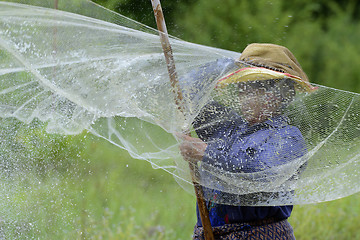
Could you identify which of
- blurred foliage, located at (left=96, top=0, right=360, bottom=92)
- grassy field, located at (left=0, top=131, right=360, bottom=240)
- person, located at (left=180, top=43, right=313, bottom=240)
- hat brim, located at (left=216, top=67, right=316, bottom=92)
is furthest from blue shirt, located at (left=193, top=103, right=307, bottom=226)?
blurred foliage, located at (left=96, top=0, right=360, bottom=92)

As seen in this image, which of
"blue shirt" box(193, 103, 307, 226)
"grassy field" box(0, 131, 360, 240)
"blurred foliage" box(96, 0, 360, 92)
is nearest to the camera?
"blue shirt" box(193, 103, 307, 226)

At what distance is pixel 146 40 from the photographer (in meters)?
2.41

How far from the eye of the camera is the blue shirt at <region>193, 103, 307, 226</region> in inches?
88.6

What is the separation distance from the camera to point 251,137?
2.25 meters

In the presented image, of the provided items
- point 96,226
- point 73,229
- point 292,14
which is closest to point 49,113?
point 73,229

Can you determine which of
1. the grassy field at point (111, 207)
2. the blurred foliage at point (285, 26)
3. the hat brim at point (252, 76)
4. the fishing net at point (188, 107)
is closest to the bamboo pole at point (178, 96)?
the fishing net at point (188, 107)

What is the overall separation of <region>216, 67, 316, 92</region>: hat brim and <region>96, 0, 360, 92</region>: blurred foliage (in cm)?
342

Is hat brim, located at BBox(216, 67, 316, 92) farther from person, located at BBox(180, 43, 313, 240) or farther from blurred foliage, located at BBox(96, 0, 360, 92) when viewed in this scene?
blurred foliage, located at BBox(96, 0, 360, 92)

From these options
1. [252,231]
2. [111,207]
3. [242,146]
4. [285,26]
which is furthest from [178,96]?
[285,26]

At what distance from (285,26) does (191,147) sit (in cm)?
526

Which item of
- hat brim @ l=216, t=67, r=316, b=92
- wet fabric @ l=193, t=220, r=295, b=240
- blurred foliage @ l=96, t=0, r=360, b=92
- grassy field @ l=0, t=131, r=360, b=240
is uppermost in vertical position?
hat brim @ l=216, t=67, r=316, b=92

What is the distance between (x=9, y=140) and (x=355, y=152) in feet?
5.60

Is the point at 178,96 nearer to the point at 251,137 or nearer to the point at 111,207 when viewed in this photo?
the point at 251,137

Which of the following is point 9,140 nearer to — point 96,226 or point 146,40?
point 146,40
